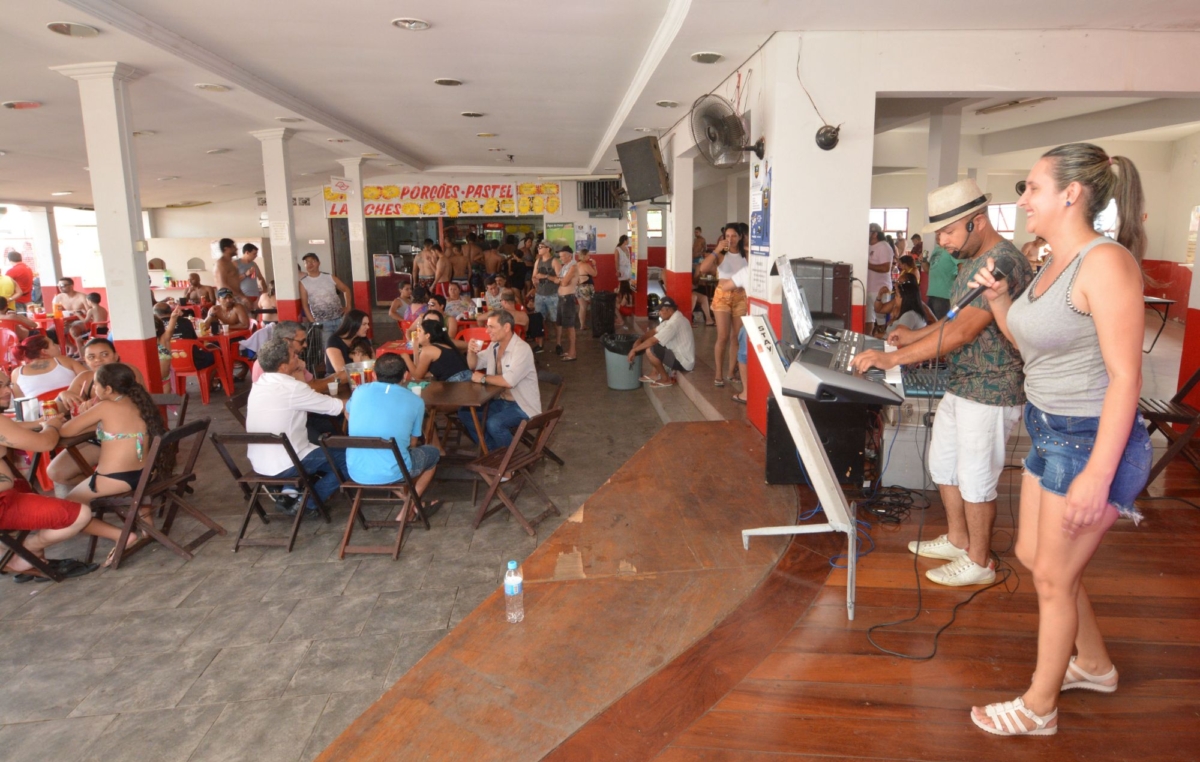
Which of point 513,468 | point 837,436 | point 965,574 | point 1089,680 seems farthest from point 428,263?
point 1089,680

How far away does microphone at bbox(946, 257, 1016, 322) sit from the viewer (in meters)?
1.99

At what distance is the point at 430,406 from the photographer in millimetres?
4480

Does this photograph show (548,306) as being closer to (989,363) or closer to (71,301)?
(71,301)

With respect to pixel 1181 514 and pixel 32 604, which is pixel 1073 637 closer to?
pixel 1181 514

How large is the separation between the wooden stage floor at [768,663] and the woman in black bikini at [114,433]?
234 centimetres

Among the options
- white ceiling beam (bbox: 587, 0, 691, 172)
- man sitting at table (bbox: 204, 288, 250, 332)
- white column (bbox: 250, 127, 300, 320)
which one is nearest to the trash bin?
white ceiling beam (bbox: 587, 0, 691, 172)

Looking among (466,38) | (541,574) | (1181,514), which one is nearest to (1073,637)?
(541,574)

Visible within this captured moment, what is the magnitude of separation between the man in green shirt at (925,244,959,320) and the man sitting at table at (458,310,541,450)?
3026mm

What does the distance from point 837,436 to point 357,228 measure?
9.56 m

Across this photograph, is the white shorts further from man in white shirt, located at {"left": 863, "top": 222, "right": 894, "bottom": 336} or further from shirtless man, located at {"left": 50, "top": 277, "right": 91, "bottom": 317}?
shirtless man, located at {"left": 50, "top": 277, "right": 91, "bottom": 317}

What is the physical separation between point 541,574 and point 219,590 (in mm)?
1681

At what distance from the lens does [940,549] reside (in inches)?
118

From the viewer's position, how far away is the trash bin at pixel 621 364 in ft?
25.3

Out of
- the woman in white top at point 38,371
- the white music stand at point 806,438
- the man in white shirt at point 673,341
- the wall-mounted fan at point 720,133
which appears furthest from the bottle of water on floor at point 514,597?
the man in white shirt at point 673,341
